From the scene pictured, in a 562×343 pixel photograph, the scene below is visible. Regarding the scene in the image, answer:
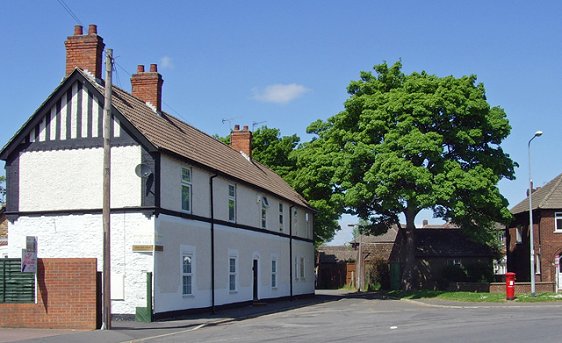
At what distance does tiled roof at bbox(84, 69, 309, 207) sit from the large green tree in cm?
561

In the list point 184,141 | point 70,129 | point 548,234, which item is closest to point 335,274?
point 548,234

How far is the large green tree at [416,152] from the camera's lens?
130 ft

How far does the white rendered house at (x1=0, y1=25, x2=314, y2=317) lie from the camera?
23781mm

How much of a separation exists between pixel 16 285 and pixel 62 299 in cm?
153

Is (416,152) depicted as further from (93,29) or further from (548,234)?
(93,29)

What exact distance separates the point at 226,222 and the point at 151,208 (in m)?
6.88

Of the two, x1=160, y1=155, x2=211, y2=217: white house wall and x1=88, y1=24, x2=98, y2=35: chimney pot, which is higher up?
x1=88, y1=24, x2=98, y2=35: chimney pot

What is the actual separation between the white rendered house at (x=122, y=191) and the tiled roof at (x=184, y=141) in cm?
10

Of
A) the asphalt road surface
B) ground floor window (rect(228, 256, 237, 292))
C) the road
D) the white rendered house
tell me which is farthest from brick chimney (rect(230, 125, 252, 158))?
the road

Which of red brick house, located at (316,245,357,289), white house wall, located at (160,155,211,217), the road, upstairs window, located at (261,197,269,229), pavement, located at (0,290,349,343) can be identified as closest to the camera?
the road

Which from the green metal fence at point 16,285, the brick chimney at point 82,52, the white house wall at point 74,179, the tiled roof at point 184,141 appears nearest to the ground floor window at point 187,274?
the white house wall at point 74,179

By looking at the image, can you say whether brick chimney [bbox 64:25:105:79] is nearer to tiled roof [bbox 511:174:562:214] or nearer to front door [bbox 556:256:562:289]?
tiled roof [bbox 511:174:562:214]

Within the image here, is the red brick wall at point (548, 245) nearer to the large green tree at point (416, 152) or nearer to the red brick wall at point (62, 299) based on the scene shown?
the large green tree at point (416, 152)

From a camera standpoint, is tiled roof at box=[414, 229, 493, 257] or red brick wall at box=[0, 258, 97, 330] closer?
red brick wall at box=[0, 258, 97, 330]
